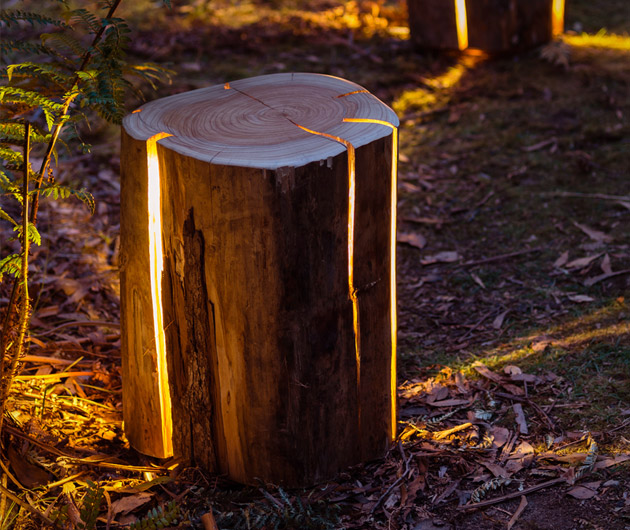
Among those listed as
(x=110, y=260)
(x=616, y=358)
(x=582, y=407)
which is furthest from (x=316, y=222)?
(x=110, y=260)

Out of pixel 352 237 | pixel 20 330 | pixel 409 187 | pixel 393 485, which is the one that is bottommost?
pixel 393 485

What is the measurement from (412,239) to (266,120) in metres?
2.16

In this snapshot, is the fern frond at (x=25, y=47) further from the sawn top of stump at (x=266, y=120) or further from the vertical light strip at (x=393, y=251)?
the vertical light strip at (x=393, y=251)

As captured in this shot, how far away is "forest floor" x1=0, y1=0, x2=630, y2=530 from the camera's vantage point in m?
2.48

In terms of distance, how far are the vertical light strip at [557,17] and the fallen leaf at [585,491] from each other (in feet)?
16.8

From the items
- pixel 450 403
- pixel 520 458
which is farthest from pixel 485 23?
pixel 520 458

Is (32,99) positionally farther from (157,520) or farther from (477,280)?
(477,280)

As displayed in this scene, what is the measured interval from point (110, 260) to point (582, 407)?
2.71 m

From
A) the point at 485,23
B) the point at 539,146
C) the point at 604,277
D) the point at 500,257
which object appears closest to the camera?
the point at 604,277

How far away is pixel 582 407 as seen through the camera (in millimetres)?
2846

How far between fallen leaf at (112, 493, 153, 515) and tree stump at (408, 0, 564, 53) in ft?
17.0

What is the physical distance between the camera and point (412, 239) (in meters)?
4.46

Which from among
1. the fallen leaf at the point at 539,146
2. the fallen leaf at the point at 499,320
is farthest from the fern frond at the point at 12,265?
the fallen leaf at the point at 539,146

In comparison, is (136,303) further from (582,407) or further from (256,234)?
(582,407)
